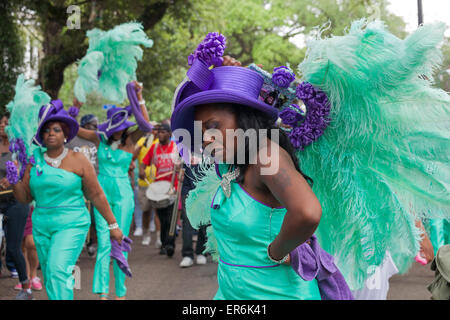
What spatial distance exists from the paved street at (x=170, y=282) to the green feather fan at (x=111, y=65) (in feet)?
7.19

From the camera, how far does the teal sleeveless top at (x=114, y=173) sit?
6242 mm

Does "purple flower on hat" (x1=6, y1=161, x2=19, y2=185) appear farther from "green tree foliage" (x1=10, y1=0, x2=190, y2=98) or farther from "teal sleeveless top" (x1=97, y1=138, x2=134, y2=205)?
"green tree foliage" (x1=10, y1=0, x2=190, y2=98)

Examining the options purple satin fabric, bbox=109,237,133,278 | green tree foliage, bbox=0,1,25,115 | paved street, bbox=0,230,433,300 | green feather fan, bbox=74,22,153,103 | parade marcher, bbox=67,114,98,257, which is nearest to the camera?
purple satin fabric, bbox=109,237,133,278

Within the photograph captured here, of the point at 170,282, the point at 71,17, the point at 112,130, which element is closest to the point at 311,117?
the point at 112,130

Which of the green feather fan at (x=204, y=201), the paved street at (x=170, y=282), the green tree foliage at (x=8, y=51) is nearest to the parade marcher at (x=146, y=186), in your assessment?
the paved street at (x=170, y=282)

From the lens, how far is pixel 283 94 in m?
2.32

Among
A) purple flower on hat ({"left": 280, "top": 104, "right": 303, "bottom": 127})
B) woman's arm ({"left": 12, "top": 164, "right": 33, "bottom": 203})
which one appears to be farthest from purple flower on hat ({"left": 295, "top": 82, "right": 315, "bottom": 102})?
woman's arm ({"left": 12, "top": 164, "right": 33, "bottom": 203})

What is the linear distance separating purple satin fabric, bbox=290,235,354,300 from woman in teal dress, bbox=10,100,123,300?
266 cm

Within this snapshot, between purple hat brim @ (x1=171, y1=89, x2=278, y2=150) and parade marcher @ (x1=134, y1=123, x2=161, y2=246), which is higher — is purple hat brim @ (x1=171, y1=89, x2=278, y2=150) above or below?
above

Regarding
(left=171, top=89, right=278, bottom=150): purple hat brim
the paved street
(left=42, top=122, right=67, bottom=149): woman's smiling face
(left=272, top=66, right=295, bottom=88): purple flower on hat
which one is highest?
(left=272, top=66, right=295, bottom=88): purple flower on hat

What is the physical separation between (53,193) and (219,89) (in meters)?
2.89

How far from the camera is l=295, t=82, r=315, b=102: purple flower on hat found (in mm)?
2238

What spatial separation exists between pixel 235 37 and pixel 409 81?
24.5 meters
